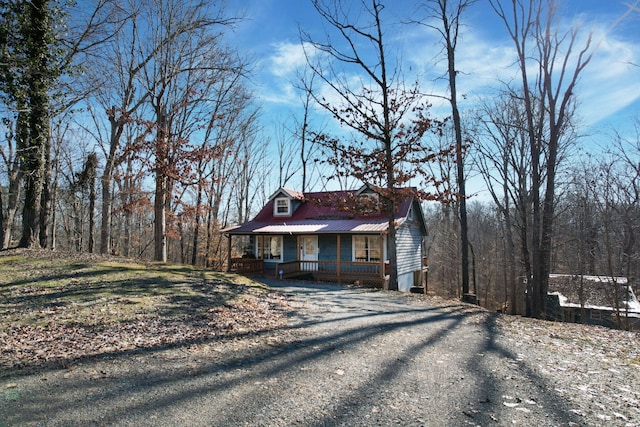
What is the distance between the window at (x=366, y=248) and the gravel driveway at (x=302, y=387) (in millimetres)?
12396

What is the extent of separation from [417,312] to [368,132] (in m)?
7.70

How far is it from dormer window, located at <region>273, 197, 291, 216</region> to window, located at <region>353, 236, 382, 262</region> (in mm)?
5201

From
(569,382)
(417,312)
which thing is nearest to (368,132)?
(417,312)

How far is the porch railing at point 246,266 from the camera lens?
19.1 meters

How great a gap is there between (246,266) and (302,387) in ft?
50.6

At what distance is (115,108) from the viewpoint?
59.5 ft

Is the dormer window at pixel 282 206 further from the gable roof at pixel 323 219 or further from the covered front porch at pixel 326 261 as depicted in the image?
the covered front porch at pixel 326 261

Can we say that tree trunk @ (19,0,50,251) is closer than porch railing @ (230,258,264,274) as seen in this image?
Yes

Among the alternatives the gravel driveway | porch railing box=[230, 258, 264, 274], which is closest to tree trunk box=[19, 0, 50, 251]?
porch railing box=[230, 258, 264, 274]

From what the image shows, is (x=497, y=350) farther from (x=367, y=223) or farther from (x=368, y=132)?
(x=367, y=223)

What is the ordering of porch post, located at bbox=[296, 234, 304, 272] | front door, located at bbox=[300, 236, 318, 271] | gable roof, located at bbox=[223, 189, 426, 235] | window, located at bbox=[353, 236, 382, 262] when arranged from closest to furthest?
gable roof, located at bbox=[223, 189, 426, 235]
window, located at bbox=[353, 236, 382, 262]
porch post, located at bbox=[296, 234, 304, 272]
front door, located at bbox=[300, 236, 318, 271]

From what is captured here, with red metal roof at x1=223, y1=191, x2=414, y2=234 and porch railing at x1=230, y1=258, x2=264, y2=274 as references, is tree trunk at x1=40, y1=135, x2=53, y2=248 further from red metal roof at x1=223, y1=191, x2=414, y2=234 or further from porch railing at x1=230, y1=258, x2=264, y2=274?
porch railing at x1=230, y1=258, x2=264, y2=274

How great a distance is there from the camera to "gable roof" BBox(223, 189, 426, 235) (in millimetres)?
17375

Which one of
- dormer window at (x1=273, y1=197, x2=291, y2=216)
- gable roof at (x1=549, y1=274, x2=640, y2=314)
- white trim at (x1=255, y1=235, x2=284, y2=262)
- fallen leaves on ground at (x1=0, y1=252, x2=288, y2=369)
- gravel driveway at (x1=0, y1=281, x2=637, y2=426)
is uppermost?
dormer window at (x1=273, y1=197, x2=291, y2=216)
